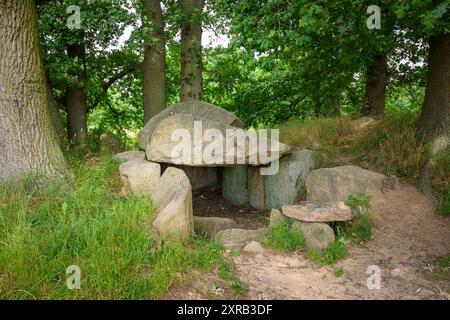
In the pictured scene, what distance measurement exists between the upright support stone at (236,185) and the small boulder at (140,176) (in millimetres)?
2500

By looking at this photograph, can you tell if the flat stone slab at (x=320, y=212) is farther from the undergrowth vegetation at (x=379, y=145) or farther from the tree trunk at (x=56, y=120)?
the tree trunk at (x=56, y=120)

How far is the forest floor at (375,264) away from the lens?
4539mm

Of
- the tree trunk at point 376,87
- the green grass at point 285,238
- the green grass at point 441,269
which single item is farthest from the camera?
the tree trunk at point 376,87

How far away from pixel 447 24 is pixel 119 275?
5165 millimetres

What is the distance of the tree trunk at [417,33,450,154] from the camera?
22.5 feet

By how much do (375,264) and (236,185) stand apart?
163 inches

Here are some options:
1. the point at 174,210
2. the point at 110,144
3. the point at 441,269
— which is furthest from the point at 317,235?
the point at 110,144

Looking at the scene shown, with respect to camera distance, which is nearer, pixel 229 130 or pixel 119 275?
pixel 119 275

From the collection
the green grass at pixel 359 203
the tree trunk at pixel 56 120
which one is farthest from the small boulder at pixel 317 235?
the tree trunk at pixel 56 120

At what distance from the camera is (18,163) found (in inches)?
227

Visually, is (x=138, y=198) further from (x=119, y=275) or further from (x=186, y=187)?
(x=119, y=275)

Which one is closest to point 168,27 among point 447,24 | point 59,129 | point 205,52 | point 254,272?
point 205,52

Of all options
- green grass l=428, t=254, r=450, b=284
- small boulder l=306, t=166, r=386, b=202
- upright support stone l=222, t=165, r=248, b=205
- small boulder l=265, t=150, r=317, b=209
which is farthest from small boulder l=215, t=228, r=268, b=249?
upright support stone l=222, t=165, r=248, b=205

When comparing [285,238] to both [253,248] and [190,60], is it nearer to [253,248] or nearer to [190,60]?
[253,248]
